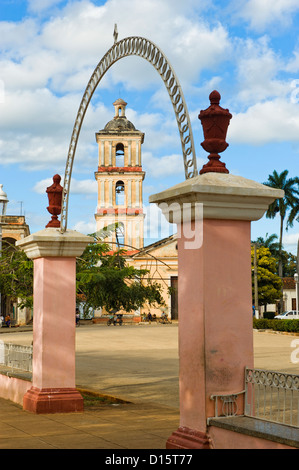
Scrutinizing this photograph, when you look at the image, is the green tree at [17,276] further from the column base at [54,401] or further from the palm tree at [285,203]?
the palm tree at [285,203]

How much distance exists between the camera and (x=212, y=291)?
4906 mm

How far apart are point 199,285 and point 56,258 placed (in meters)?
4.03

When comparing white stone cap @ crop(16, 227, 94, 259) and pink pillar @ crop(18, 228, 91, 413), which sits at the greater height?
white stone cap @ crop(16, 227, 94, 259)

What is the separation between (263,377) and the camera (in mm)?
4688

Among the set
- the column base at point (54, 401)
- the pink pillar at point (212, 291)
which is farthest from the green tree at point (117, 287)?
the pink pillar at point (212, 291)

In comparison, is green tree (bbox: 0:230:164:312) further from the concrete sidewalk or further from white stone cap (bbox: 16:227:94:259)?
the concrete sidewalk

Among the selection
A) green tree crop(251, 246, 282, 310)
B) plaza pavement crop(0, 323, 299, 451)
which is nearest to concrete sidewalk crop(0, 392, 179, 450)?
plaza pavement crop(0, 323, 299, 451)

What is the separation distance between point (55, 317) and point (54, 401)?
1080 millimetres

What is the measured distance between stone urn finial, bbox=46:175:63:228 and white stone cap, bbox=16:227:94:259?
0.45 metres

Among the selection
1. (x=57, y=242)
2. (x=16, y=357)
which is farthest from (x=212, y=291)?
(x=16, y=357)

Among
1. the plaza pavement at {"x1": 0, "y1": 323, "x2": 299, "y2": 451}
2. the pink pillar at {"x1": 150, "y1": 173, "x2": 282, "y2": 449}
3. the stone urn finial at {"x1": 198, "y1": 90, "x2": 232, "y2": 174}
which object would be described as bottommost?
the plaza pavement at {"x1": 0, "y1": 323, "x2": 299, "y2": 451}

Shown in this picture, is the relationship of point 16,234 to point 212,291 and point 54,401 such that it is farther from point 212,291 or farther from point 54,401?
point 212,291

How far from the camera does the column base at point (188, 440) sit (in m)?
4.74

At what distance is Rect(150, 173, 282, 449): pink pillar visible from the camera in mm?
4828
